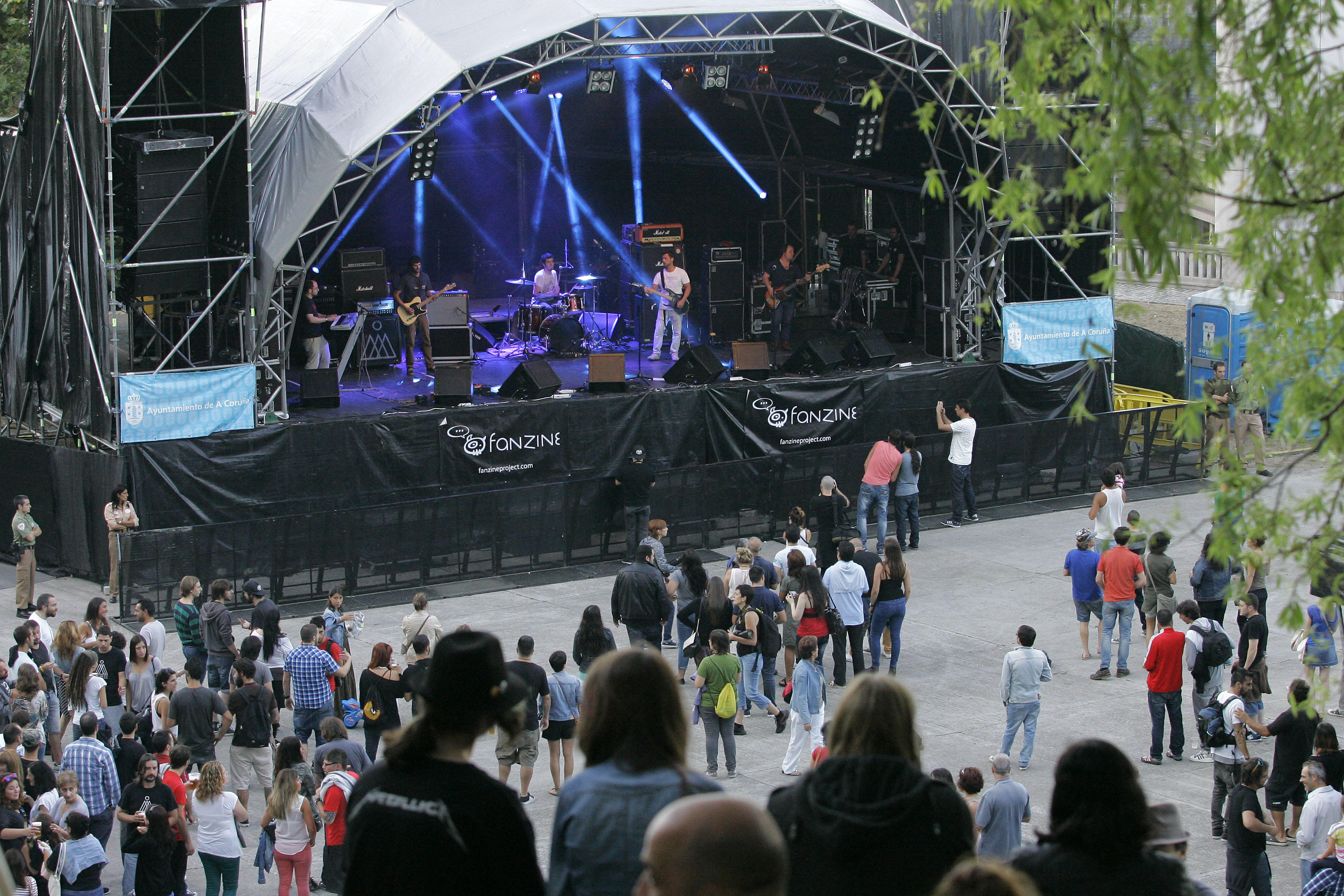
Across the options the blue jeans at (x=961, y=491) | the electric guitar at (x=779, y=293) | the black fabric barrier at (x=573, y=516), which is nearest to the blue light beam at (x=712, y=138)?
the electric guitar at (x=779, y=293)

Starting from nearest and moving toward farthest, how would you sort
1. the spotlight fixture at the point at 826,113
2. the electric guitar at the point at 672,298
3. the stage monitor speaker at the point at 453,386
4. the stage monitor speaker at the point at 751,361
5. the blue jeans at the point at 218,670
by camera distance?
the blue jeans at the point at 218,670, the stage monitor speaker at the point at 453,386, the stage monitor speaker at the point at 751,361, the electric guitar at the point at 672,298, the spotlight fixture at the point at 826,113

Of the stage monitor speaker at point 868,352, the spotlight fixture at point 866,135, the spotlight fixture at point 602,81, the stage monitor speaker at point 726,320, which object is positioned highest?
the spotlight fixture at point 602,81

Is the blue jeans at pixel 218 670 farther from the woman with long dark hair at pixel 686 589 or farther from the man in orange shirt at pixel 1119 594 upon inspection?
the man in orange shirt at pixel 1119 594

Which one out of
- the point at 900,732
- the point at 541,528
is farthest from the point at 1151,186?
the point at 541,528

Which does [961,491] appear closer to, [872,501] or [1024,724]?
[872,501]

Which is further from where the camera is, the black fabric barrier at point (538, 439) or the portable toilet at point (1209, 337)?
the portable toilet at point (1209, 337)

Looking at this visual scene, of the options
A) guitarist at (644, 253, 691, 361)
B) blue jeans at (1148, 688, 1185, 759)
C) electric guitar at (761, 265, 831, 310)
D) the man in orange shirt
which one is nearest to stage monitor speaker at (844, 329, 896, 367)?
electric guitar at (761, 265, 831, 310)

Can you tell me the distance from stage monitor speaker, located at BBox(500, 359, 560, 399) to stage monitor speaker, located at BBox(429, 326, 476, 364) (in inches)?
90.9

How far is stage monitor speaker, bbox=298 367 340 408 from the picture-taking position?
2248 centimetres

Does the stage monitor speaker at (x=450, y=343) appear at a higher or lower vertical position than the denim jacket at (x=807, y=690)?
higher

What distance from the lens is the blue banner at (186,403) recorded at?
18.8 metres

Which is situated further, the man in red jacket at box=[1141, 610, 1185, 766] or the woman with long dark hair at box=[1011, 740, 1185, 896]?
the man in red jacket at box=[1141, 610, 1185, 766]

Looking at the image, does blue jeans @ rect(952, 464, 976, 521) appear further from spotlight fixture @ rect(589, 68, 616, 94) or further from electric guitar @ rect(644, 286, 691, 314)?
spotlight fixture @ rect(589, 68, 616, 94)

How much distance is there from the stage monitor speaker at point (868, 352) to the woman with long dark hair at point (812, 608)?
11282mm
